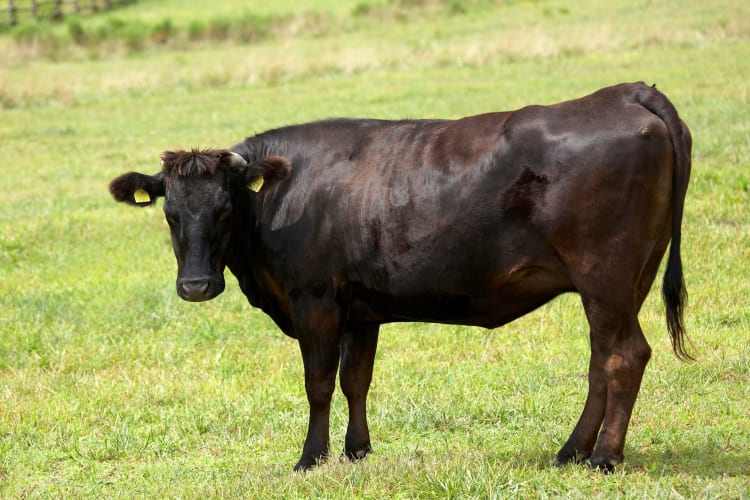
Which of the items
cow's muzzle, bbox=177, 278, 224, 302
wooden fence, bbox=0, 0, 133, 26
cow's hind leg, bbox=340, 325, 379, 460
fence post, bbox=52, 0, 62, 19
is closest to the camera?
cow's muzzle, bbox=177, 278, 224, 302

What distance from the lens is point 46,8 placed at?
50.5 m

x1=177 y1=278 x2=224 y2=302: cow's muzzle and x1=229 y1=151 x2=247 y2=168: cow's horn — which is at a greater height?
x1=229 y1=151 x2=247 y2=168: cow's horn

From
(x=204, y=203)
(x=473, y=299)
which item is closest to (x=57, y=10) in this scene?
(x=204, y=203)

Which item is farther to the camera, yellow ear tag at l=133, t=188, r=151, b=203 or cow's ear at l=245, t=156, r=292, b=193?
yellow ear tag at l=133, t=188, r=151, b=203

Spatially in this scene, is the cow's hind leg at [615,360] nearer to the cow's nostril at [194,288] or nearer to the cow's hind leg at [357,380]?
the cow's hind leg at [357,380]

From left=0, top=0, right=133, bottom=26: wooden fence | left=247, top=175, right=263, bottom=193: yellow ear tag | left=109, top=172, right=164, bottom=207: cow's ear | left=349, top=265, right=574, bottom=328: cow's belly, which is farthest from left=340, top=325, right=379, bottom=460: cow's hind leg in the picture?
left=0, top=0, right=133, bottom=26: wooden fence

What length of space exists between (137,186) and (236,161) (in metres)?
0.65

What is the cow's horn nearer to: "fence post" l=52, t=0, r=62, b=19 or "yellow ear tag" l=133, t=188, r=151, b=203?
"yellow ear tag" l=133, t=188, r=151, b=203

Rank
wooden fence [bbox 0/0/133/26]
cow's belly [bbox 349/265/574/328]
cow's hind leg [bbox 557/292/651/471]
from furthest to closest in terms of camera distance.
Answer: wooden fence [bbox 0/0/133/26]
cow's belly [bbox 349/265/574/328]
cow's hind leg [bbox 557/292/651/471]

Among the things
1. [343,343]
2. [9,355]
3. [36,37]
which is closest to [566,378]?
[343,343]

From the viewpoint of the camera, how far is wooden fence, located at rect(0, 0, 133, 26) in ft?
158

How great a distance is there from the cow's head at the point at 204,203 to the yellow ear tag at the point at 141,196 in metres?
0.19

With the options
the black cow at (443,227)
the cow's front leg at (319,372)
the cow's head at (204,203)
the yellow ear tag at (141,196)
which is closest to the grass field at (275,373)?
the cow's front leg at (319,372)

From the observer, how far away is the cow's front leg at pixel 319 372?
649 cm
